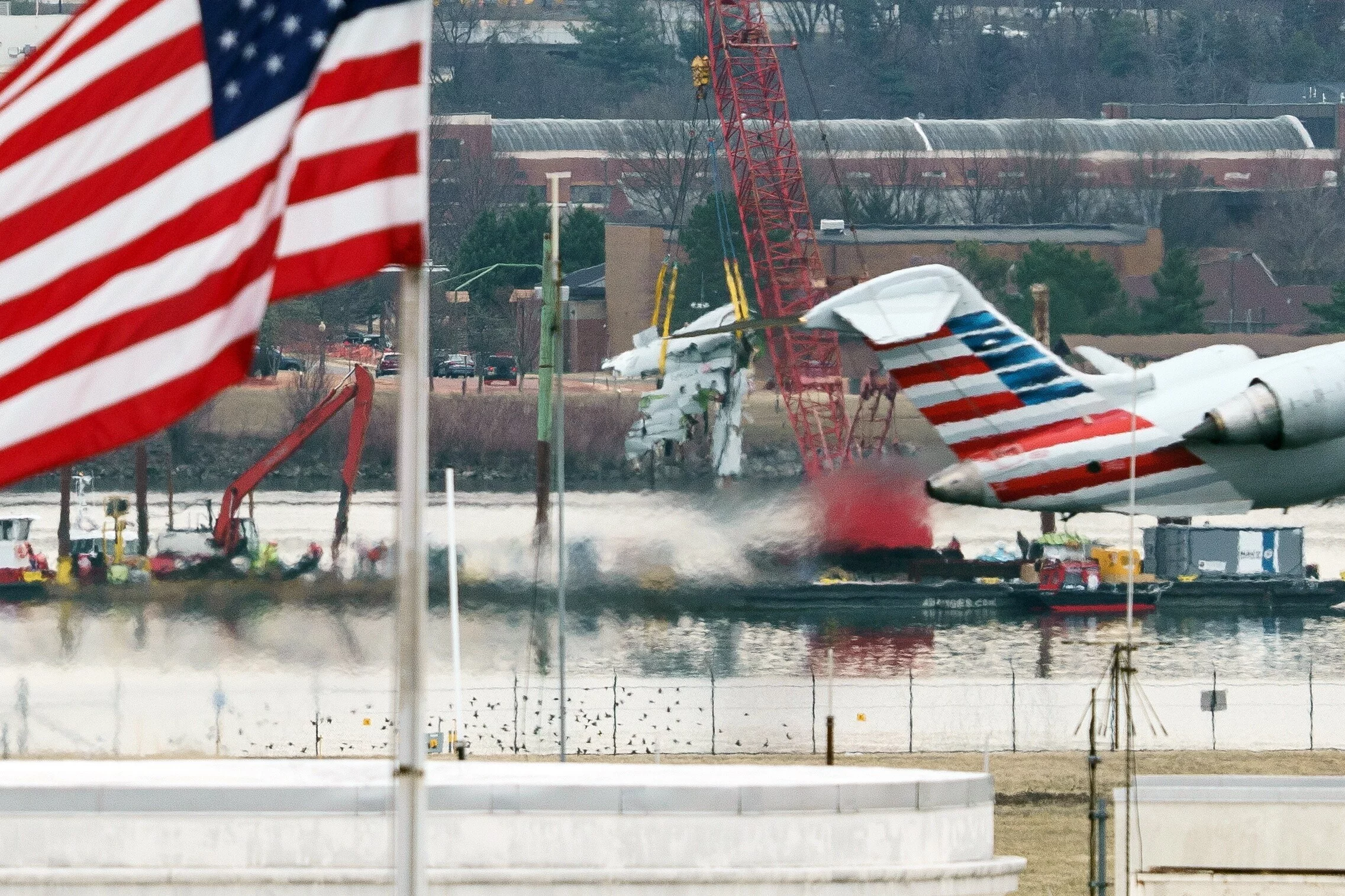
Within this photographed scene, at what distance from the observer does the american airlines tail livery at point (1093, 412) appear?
175 ft

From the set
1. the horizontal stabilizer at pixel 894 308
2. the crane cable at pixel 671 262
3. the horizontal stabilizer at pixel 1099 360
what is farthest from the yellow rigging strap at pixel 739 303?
the horizontal stabilizer at pixel 1099 360

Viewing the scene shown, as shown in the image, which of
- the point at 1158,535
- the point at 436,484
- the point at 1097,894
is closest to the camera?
the point at 1097,894

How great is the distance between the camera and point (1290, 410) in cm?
5222

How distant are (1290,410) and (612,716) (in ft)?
53.7

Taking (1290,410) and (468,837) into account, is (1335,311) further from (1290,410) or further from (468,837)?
(468,837)

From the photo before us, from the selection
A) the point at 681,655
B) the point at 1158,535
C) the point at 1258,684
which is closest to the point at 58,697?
the point at 681,655

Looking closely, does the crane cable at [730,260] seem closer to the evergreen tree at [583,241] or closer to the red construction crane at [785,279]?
the red construction crane at [785,279]

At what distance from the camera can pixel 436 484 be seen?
11319 centimetres

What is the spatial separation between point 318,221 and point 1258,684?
2354 inches

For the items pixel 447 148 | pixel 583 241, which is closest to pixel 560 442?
pixel 583 241

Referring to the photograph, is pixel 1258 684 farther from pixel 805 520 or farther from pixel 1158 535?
pixel 1158 535

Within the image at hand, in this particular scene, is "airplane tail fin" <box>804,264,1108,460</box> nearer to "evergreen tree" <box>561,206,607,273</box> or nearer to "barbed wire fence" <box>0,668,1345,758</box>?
"barbed wire fence" <box>0,668,1345,758</box>

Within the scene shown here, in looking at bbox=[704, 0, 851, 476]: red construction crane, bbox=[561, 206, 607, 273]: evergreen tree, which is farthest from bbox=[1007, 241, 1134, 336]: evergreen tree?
bbox=[561, 206, 607, 273]: evergreen tree

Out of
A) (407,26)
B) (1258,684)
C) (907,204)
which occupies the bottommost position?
(1258,684)
